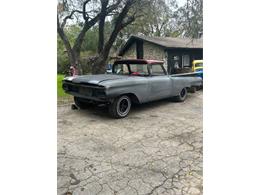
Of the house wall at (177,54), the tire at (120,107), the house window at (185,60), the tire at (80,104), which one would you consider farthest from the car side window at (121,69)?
the house window at (185,60)

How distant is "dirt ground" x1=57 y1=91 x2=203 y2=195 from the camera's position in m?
2.38

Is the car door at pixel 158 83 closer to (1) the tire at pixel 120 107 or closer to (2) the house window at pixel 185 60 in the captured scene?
(1) the tire at pixel 120 107

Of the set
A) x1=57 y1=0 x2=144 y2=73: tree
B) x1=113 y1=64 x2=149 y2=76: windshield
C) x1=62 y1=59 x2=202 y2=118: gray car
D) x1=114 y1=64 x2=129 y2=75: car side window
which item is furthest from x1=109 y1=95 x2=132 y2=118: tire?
x1=57 y1=0 x2=144 y2=73: tree

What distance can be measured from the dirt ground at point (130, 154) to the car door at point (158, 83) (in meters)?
0.77

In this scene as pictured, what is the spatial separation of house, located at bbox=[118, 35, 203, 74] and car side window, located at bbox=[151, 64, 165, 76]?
7.13 meters

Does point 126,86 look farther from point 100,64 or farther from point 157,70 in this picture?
point 100,64

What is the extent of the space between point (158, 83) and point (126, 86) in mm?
1328

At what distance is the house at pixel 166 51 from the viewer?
14469mm

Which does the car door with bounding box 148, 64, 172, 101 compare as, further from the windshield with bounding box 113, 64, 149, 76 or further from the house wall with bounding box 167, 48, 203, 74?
the house wall with bounding box 167, 48, 203, 74
